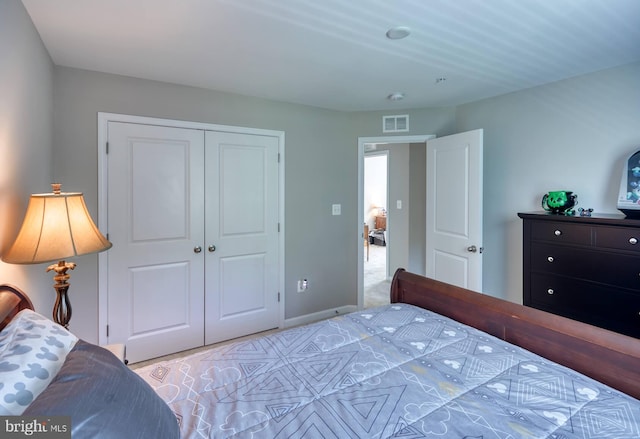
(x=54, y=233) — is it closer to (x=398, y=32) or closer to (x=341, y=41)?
(x=341, y=41)

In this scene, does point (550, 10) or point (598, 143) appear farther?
point (598, 143)

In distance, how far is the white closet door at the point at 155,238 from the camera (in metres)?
2.50

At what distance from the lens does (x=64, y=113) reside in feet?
7.55

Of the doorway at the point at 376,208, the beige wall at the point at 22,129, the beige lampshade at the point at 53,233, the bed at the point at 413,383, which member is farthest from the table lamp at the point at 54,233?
the doorway at the point at 376,208

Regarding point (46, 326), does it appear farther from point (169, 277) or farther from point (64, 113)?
point (64, 113)

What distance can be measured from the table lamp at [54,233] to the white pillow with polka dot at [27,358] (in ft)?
1.23

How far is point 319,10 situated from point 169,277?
89.7 inches

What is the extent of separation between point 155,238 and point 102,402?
215 centimetres

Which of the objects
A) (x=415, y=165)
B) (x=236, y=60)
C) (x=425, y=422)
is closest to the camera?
(x=425, y=422)

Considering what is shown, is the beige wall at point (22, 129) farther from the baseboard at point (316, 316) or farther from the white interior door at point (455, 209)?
the white interior door at point (455, 209)

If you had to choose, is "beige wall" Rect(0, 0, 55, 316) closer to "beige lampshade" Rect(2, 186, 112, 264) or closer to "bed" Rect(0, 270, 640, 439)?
"beige lampshade" Rect(2, 186, 112, 264)

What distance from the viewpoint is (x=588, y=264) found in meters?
2.09

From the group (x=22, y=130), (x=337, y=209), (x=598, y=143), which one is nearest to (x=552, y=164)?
(x=598, y=143)

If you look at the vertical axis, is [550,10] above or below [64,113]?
above
